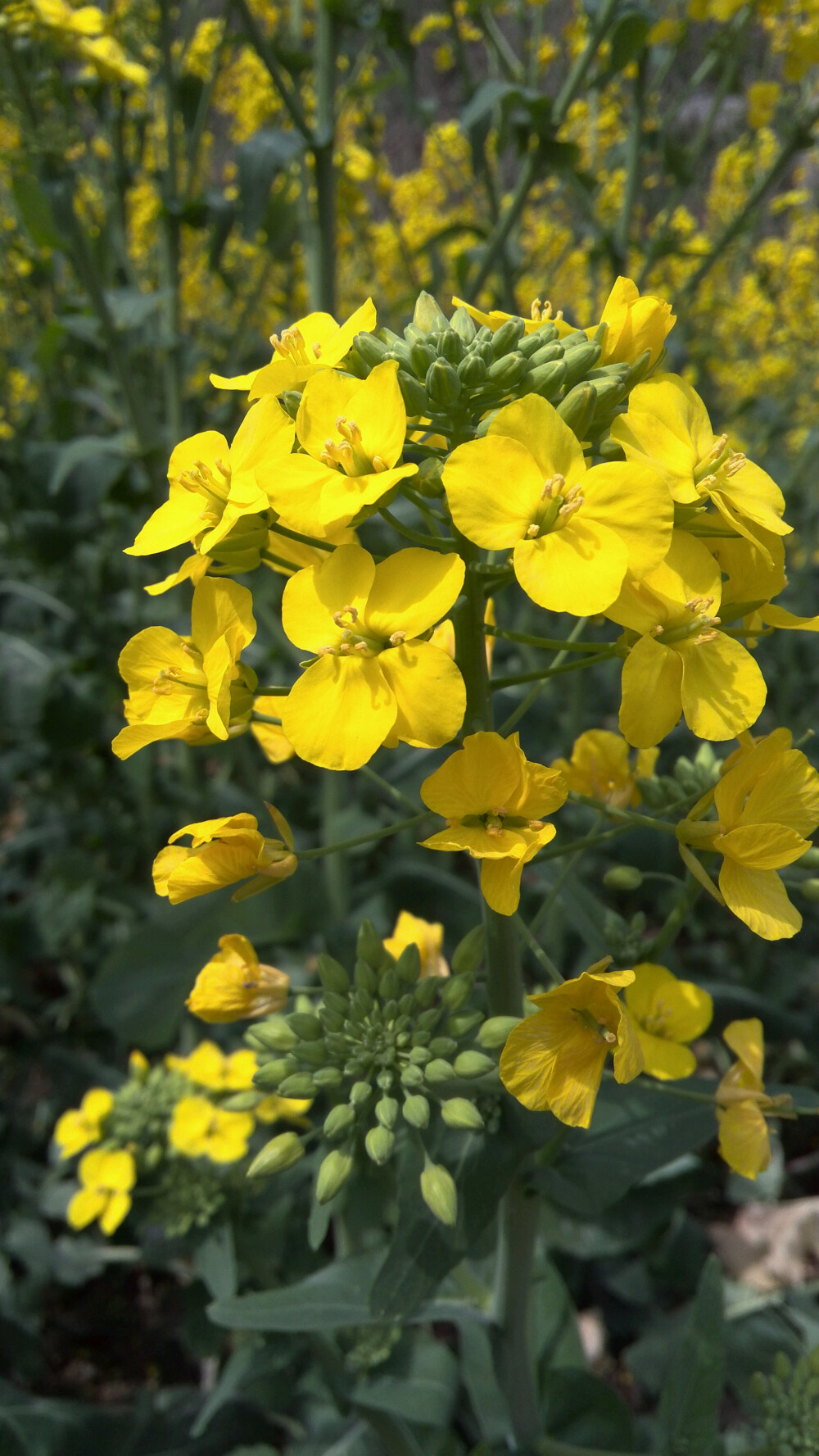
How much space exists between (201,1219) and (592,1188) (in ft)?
3.55

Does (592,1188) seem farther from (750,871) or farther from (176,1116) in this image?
(176,1116)

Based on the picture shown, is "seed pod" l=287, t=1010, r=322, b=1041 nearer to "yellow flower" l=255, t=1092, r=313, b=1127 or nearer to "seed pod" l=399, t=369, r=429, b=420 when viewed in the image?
"yellow flower" l=255, t=1092, r=313, b=1127

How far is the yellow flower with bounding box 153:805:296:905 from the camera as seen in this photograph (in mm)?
1127

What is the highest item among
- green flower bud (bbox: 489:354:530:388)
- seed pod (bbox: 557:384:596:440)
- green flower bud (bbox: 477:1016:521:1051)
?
green flower bud (bbox: 489:354:530:388)

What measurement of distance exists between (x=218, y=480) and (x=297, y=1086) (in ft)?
2.86

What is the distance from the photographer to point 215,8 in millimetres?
6781

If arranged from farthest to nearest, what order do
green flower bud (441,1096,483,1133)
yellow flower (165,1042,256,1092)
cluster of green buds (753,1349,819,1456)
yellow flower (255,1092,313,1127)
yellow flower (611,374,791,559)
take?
1. yellow flower (165,1042,256,1092)
2. yellow flower (255,1092,313,1127)
3. cluster of green buds (753,1349,819,1456)
4. green flower bud (441,1096,483,1133)
5. yellow flower (611,374,791,559)

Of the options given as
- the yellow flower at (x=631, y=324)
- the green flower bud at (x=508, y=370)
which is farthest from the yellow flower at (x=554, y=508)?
the yellow flower at (x=631, y=324)

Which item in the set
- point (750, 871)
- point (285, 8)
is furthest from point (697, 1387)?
point (285, 8)

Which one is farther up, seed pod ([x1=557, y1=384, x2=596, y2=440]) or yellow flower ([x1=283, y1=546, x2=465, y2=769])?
seed pod ([x1=557, y1=384, x2=596, y2=440])

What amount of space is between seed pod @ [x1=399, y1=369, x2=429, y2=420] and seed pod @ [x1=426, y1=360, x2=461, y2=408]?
1 cm

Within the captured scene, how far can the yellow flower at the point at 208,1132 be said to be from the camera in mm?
2043

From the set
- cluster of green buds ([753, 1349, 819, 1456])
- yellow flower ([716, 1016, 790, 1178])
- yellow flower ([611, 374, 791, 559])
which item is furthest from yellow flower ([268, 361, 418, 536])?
cluster of green buds ([753, 1349, 819, 1456])

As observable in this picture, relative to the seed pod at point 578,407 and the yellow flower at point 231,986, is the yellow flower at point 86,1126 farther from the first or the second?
the seed pod at point 578,407
